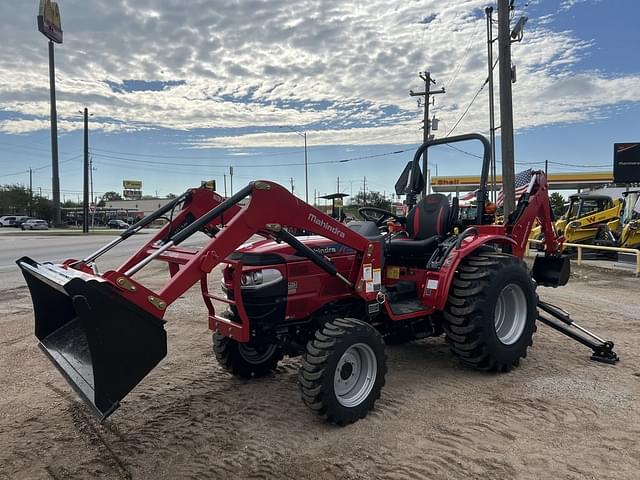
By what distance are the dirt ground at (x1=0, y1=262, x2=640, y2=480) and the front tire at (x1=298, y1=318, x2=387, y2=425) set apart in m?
0.14

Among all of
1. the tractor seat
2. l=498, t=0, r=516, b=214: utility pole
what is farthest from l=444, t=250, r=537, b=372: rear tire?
l=498, t=0, r=516, b=214: utility pole

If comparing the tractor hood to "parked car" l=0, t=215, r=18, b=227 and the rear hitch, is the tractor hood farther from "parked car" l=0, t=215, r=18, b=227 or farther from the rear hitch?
"parked car" l=0, t=215, r=18, b=227

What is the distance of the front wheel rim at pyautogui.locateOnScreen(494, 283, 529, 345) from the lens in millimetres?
5020

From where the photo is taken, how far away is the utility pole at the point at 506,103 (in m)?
12.3

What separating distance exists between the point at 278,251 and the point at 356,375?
1126 millimetres

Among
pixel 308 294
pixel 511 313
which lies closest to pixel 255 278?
pixel 308 294

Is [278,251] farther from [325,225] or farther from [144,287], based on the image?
[144,287]

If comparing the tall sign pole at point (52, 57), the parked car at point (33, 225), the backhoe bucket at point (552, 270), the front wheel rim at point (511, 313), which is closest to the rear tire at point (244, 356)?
the front wheel rim at point (511, 313)

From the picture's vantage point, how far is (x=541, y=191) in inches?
225

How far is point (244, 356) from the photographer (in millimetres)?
4582

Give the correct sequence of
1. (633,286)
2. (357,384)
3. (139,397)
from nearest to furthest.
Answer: (357,384), (139,397), (633,286)

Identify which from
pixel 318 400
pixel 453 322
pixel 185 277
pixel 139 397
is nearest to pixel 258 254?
pixel 185 277

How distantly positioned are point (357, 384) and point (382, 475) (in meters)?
0.94

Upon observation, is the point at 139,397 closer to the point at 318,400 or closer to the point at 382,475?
the point at 318,400
